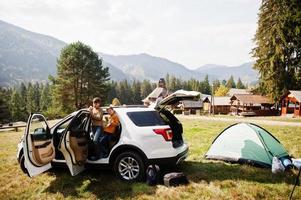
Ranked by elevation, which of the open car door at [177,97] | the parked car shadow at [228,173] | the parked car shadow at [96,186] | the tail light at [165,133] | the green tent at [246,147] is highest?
the open car door at [177,97]

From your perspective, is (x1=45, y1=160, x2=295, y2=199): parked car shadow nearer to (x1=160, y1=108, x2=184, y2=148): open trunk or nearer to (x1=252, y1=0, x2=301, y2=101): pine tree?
A: (x1=160, y1=108, x2=184, y2=148): open trunk

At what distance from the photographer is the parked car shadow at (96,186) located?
24.8 feet

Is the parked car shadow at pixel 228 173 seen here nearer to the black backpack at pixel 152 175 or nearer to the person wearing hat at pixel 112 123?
the black backpack at pixel 152 175

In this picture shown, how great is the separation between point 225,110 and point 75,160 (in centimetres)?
6865

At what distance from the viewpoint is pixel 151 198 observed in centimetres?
715

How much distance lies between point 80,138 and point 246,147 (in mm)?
5726

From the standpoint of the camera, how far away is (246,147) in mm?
10289

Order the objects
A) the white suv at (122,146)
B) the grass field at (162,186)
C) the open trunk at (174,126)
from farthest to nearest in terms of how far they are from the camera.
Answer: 1. the open trunk at (174,126)
2. the white suv at (122,146)
3. the grass field at (162,186)

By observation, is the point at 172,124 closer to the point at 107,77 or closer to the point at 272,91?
the point at 272,91

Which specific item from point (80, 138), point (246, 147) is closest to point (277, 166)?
point (246, 147)

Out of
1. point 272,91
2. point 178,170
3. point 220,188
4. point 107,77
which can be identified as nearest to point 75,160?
point 178,170

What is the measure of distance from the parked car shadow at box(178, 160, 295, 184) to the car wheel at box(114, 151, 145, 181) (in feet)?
5.20

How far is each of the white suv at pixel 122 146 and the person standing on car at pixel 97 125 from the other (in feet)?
0.63

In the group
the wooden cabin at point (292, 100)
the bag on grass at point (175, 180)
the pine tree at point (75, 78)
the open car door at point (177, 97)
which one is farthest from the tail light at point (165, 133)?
the pine tree at point (75, 78)
